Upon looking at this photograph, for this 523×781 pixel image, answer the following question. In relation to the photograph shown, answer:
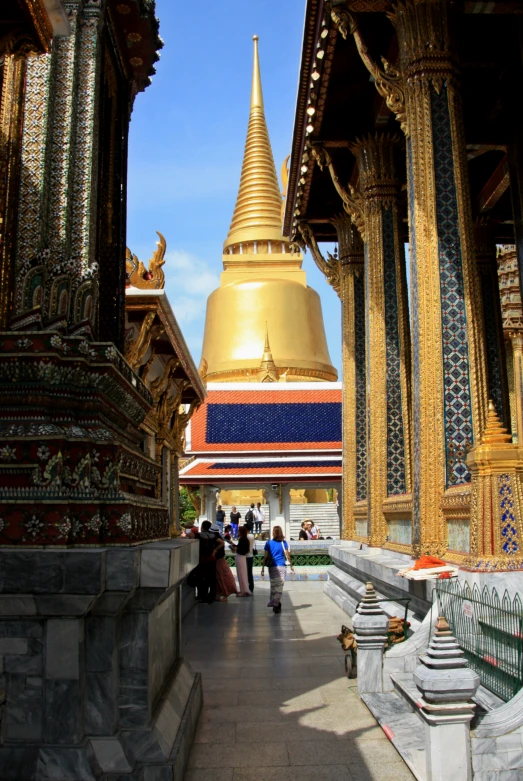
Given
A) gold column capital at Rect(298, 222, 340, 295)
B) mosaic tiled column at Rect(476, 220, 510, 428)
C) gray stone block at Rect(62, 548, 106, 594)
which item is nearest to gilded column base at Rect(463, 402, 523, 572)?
gray stone block at Rect(62, 548, 106, 594)

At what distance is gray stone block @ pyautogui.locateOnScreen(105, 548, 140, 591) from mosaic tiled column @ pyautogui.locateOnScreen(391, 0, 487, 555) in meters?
4.41

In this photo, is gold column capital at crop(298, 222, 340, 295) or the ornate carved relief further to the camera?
gold column capital at crop(298, 222, 340, 295)

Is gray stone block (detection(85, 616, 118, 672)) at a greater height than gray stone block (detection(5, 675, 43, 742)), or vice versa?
gray stone block (detection(85, 616, 118, 672))

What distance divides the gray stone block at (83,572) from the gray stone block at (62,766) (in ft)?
2.06

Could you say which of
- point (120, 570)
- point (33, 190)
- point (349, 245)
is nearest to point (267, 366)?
point (349, 245)

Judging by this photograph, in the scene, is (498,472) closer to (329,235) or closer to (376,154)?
(376,154)

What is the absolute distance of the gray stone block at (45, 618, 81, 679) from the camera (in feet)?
10.2

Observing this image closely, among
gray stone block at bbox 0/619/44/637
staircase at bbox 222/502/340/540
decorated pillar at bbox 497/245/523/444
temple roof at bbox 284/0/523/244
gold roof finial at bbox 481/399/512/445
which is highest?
temple roof at bbox 284/0/523/244

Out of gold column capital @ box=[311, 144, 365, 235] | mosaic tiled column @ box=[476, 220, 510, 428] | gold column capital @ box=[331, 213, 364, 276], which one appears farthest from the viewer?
gold column capital @ box=[331, 213, 364, 276]

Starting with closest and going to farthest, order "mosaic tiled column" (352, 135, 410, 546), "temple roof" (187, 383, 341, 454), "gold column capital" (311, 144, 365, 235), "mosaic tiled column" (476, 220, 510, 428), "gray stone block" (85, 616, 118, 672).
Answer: "gray stone block" (85, 616, 118, 672), "mosaic tiled column" (352, 135, 410, 546), "gold column capital" (311, 144, 365, 235), "mosaic tiled column" (476, 220, 510, 428), "temple roof" (187, 383, 341, 454)

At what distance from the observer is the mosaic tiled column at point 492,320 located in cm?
1269

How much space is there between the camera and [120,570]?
3.19 m

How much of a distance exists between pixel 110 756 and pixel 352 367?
11.2 m

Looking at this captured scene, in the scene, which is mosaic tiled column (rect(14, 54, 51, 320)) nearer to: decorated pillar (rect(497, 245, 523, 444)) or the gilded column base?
the gilded column base
